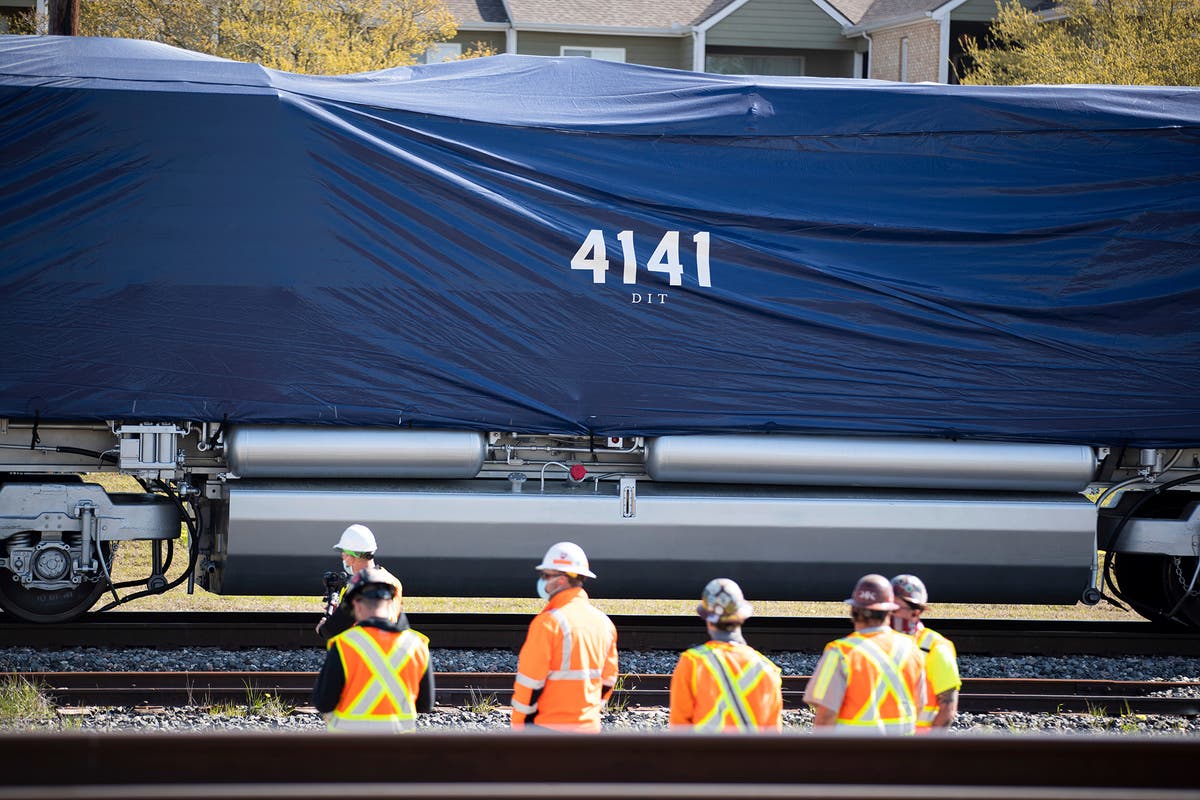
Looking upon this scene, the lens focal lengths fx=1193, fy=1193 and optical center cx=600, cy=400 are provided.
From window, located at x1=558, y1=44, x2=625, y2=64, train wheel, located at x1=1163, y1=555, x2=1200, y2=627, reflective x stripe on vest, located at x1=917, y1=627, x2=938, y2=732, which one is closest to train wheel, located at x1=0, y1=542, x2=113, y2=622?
reflective x stripe on vest, located at x1=917, y1=627, x2=938, y2=732

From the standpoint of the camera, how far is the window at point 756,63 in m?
25.9

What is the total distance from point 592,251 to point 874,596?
11.9 ft

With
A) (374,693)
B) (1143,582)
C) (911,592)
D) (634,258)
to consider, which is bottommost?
(1143,582)

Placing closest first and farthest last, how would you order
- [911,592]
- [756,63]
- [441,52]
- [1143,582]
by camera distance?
[911,592] → [1143,582] → [441,52] → [756,63]

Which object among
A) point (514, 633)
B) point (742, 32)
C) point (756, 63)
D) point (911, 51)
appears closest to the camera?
point (514, 633)

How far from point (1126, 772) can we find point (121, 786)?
110 inches

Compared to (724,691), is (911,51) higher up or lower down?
higher up

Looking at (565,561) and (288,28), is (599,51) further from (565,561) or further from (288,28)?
(565,561)

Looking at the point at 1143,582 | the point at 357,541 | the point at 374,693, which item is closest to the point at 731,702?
the point at 374,693

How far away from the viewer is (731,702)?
4379mm

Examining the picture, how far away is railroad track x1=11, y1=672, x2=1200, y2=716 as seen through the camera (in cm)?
691

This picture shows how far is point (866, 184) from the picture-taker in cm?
784

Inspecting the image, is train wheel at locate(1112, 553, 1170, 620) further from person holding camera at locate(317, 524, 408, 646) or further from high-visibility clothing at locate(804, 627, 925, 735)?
person holding camera at locate(317, 524, 408, 646)

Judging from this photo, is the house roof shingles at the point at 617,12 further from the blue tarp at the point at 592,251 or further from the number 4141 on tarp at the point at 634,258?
the number 4141 on tarp at the point at 634,258
